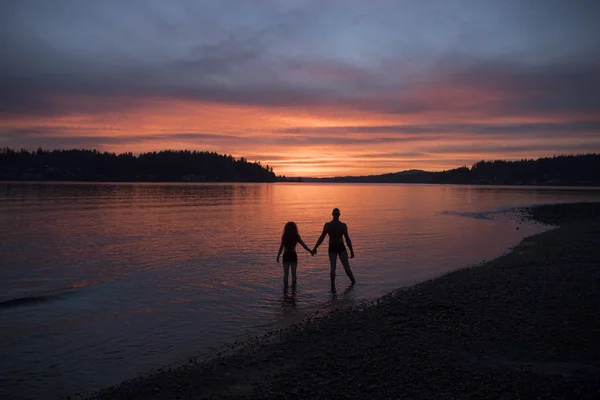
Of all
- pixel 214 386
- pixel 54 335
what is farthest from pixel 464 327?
pixel 54 335

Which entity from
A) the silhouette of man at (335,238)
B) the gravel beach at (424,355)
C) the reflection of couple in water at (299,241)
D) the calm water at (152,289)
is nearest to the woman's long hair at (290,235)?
the reflection of couple in water at (299,241)

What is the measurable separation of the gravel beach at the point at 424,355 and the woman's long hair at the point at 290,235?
366 cm

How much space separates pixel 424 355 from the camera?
810 cm

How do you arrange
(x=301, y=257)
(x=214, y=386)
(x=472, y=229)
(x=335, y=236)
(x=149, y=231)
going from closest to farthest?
(x=214, y=386), (x=335, y=236), (x=301, y=257), (x=149, y=231), (x=472, y=229)

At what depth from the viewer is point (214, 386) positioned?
754 cm

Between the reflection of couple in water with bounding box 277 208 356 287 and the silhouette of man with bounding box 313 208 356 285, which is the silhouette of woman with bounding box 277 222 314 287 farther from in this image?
the silhouette of man with bounding box 313 208 356 285

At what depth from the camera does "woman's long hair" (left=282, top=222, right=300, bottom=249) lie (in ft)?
49.8

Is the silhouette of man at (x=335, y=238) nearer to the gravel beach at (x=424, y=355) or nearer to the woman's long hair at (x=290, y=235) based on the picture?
the woman's long hair at (x=290, y=235)

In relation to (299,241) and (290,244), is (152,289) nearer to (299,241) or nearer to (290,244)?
(290,244)

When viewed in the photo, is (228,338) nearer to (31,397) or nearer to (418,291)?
(31,397)

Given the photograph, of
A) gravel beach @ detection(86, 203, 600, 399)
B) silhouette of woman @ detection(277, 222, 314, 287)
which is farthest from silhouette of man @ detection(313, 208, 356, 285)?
gravel beach @ detection(86, 203, 600, 399)

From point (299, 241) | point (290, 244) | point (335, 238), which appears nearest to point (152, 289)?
point (290, 244)

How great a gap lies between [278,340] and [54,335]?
20.3ft

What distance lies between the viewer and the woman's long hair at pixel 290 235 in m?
15.2
